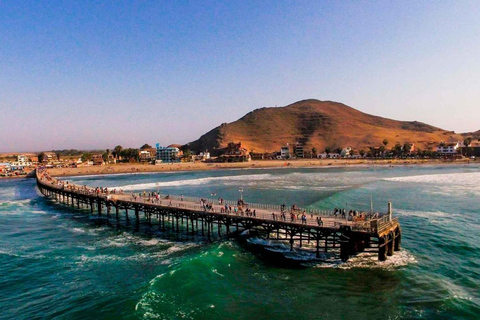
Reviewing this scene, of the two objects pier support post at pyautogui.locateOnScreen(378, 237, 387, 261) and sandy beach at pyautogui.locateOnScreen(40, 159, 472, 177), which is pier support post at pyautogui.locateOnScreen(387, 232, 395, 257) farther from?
sandy beach at pyautogui.locateOnScreen(40, 159, 472, 177)

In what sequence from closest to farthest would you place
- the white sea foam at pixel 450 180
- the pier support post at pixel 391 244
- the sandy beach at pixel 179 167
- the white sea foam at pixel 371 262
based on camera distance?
the white sea foam at pixel 371 262 < the pier support post at pixel 391 244 < the white sea foam at pixel 450 180 < the sandy beach at pixel 179 167

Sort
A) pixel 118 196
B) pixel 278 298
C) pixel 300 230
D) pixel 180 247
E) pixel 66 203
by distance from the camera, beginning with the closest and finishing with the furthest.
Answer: pixel 278 298
pixel 300 230
pixel 180 247
pixel 118 196
pixel 66 203

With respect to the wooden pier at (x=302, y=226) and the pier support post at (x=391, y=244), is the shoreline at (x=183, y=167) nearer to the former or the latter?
the wooden pier at (x=302, y=226)

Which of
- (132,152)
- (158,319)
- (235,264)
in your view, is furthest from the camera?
(132,152)

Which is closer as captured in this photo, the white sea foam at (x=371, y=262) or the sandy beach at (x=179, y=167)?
the white sea foam at (x=371, y=262)

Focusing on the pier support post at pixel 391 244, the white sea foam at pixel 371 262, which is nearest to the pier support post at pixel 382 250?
the white sea foam at pixel 371 262

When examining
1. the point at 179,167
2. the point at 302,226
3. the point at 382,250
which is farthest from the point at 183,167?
the point at 382,250

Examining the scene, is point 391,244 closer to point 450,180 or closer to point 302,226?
point 302,226

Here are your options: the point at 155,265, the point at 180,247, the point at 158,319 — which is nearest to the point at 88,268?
the point at 155,265

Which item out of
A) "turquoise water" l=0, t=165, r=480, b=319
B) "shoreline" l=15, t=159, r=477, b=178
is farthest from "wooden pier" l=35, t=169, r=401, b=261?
"shoreline" l=15, t=159, r=477, b=178

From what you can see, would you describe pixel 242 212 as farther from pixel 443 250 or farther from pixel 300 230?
pixel 443 250

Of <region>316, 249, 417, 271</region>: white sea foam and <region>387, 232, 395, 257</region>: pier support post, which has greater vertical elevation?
<region>387, 232, 395, 257</region>: pier support post
